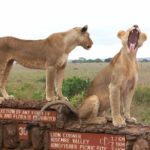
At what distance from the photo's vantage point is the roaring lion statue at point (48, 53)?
10.3 metres

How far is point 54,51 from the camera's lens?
10.4 metres

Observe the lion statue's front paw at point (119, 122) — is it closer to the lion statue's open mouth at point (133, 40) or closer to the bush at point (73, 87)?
the lion statue's open mouth at point (133, 40)

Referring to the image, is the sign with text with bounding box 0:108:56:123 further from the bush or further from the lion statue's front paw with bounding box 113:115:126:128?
the bush

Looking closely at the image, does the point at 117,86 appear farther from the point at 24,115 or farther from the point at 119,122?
the point at 24,115

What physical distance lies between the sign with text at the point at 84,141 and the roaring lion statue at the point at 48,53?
1.03 m

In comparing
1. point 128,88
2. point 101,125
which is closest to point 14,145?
point 101,125

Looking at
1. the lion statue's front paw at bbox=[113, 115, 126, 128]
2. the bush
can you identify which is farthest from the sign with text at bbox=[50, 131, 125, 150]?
the bush

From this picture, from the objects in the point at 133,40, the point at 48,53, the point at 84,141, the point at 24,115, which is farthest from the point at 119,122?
the point at 48,53

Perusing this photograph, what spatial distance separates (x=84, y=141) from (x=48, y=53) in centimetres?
213

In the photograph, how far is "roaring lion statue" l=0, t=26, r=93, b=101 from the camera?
10320 mm

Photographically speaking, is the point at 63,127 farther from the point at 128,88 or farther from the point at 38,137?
the point at 128,88

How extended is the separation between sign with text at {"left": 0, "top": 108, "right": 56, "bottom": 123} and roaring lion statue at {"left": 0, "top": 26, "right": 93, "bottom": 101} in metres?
0.38

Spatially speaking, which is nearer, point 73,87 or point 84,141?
point 84,141

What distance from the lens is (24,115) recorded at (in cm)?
1016
